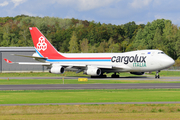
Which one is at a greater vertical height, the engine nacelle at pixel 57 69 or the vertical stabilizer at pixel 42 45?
the vertical stabilizer at pixel 42 45

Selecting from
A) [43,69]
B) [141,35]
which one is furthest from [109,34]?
[43,69]

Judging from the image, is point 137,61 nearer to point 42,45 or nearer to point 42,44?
point 42,45

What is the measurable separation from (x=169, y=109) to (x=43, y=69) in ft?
254

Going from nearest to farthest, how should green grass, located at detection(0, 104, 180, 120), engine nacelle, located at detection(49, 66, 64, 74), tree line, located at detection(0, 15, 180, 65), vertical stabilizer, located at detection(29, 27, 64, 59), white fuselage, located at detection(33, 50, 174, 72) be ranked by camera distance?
green grass, located at detection(0, 104, 180, 120) < white fuselage, located at detection(33, 50, 174, 72) < engine nacelle, located at detection(49, 66, 64, 74) < vertical stabilizer, located at detection(29, 27, 64, 59) < tree line, located at detection(0, 15, 180, 65)

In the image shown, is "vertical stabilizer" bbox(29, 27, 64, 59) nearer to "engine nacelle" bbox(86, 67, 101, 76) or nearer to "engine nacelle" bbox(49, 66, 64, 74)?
"engine nacelle" bbox(49, 66, 64, 74)

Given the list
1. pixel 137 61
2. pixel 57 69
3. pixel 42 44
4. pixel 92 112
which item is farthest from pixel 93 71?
pixel 92 112

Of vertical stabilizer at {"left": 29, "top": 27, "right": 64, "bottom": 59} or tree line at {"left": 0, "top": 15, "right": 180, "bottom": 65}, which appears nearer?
vertical stabilizer at {"left": 29, "top": 27, "right": 64, "bottom": 59}

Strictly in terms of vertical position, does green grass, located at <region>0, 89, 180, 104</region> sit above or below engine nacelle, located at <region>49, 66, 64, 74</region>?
below

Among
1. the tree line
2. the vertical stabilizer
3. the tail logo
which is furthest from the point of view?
the tree line

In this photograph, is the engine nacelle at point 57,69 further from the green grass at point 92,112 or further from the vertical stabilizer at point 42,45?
the green grass at point 92,112

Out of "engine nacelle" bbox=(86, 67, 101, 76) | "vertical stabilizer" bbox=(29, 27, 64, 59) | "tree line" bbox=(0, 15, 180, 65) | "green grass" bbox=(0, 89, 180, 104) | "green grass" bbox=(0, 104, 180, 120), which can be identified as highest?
"tree line" bbox=(0, 15, 180, 65)

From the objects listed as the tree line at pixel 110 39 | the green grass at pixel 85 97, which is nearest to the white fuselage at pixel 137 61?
the green grass at pixel 85 97

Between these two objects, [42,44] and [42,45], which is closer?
[42,45]

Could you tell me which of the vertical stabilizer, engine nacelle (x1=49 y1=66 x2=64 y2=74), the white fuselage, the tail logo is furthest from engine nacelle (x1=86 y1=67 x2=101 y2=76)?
the tail logo
